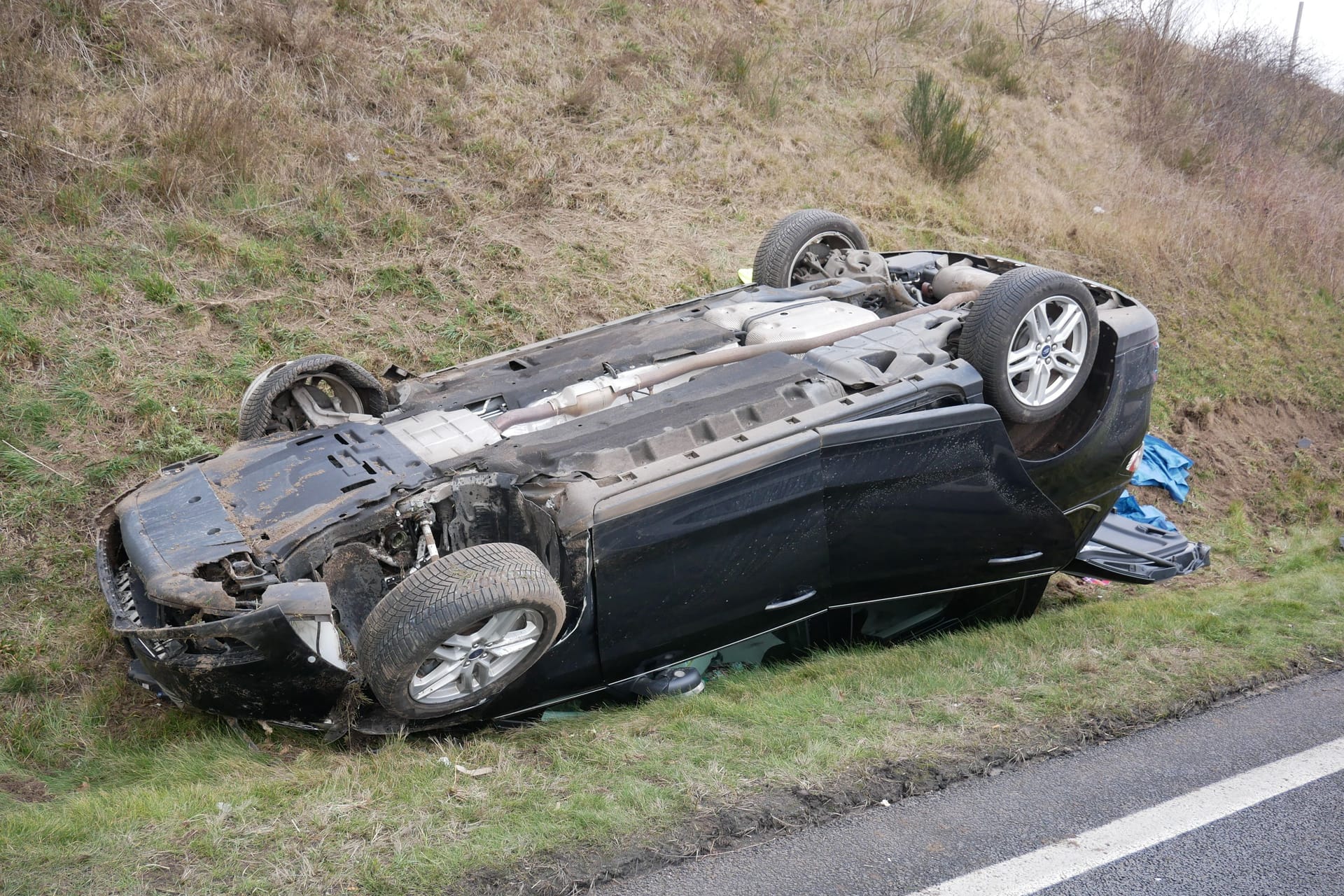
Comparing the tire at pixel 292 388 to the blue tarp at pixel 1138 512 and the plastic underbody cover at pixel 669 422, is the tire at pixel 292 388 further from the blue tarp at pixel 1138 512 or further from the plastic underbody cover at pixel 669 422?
the blue tarp at pixel 1138 512

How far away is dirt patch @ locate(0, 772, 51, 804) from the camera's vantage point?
4.12m

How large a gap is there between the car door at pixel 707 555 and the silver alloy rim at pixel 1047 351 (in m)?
1.40

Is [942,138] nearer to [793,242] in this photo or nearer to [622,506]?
[793,242]

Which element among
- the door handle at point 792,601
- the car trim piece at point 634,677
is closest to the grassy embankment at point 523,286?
the car trim piece at point 634,677

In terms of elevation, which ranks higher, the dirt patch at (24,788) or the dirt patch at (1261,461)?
the dirt patch at (24,788)

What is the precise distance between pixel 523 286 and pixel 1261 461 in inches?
287

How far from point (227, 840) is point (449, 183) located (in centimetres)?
699

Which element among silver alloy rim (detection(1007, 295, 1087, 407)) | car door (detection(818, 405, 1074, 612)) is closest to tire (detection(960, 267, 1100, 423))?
silver alloy rim (detection(1007, 295, 1087, 407))

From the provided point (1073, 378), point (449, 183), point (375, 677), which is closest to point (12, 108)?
point (449, 183)

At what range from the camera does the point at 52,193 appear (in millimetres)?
7383

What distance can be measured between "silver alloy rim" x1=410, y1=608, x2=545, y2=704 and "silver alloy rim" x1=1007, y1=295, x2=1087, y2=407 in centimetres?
269

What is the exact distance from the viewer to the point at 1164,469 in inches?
345

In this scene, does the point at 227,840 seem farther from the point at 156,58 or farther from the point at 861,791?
the point at 156,58

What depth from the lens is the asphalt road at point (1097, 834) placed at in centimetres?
317
